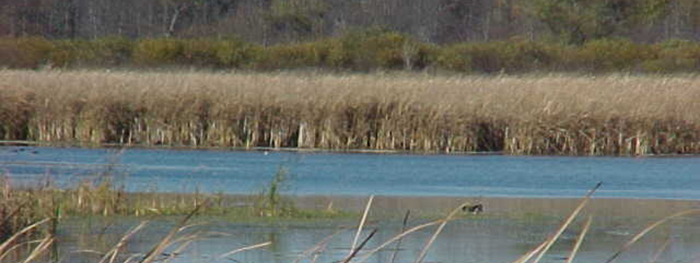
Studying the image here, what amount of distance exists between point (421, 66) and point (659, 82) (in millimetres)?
13972

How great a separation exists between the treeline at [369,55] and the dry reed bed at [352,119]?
14.4 m

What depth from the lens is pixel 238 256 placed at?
9.14m

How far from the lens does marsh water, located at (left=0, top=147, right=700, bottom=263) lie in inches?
376

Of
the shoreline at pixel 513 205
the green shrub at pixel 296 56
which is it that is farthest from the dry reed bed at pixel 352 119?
the green shrub at pixel 296 56

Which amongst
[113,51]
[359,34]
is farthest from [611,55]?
[113,51]

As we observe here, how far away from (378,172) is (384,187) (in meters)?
1.47

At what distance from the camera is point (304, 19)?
157 feet

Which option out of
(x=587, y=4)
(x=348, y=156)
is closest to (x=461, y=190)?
(x=348, y=156)

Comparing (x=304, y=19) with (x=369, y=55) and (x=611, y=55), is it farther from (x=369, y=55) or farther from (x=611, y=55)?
(x=611, y=55)

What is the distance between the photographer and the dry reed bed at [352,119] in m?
19.4

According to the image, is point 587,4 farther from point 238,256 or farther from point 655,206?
point 238,256

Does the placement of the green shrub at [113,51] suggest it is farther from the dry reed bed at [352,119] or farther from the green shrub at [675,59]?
the dry reed bed at [352,119]

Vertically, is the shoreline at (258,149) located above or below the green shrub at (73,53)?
below

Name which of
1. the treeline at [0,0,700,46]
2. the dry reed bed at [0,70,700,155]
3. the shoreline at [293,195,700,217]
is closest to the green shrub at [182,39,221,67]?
the treeline at [0,0,700,46]
